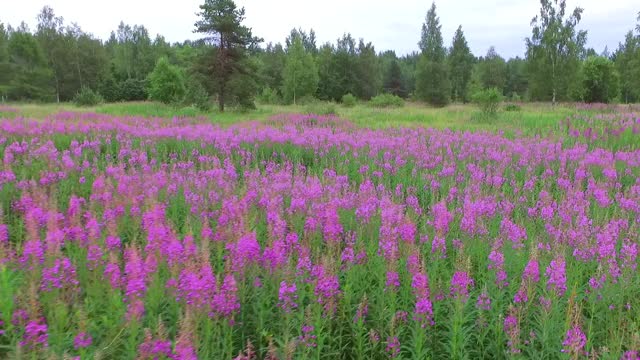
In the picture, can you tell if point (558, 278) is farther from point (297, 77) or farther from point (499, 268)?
point (297, 77)

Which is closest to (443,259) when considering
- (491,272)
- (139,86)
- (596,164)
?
(491,272)

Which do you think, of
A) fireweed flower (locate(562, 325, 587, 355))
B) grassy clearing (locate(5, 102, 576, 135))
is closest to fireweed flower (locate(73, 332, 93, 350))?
fireweed flower (locate(562, 325, 587, 355))

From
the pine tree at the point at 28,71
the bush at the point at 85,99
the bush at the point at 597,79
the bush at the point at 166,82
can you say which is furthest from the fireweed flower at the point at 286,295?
the bush at the point at 597,79

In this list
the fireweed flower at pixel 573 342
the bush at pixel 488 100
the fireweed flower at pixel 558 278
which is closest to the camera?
the fireweed flower at pixel 573 342

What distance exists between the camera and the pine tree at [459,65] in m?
63.3

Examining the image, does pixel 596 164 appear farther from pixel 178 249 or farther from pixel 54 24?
pixel 54 24

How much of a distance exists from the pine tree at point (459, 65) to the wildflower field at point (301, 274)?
6103cm

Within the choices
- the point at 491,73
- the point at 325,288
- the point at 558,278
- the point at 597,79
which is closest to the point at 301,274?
the point at 325,288

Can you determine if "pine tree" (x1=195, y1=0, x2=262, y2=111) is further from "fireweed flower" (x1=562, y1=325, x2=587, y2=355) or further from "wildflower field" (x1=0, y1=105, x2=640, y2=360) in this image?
"fireweed flower" (x1=562, y1=325, x2=587, y2=355)

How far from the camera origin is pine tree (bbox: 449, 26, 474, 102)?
208 feet

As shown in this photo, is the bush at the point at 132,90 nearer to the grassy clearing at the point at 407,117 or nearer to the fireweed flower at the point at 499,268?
the grassy clearing at the point at 407,117

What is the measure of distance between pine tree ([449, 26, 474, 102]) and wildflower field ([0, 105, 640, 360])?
61031mm

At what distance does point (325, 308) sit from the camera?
9.76ft

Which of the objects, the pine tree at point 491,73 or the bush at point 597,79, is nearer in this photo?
the bush at point 597,79
